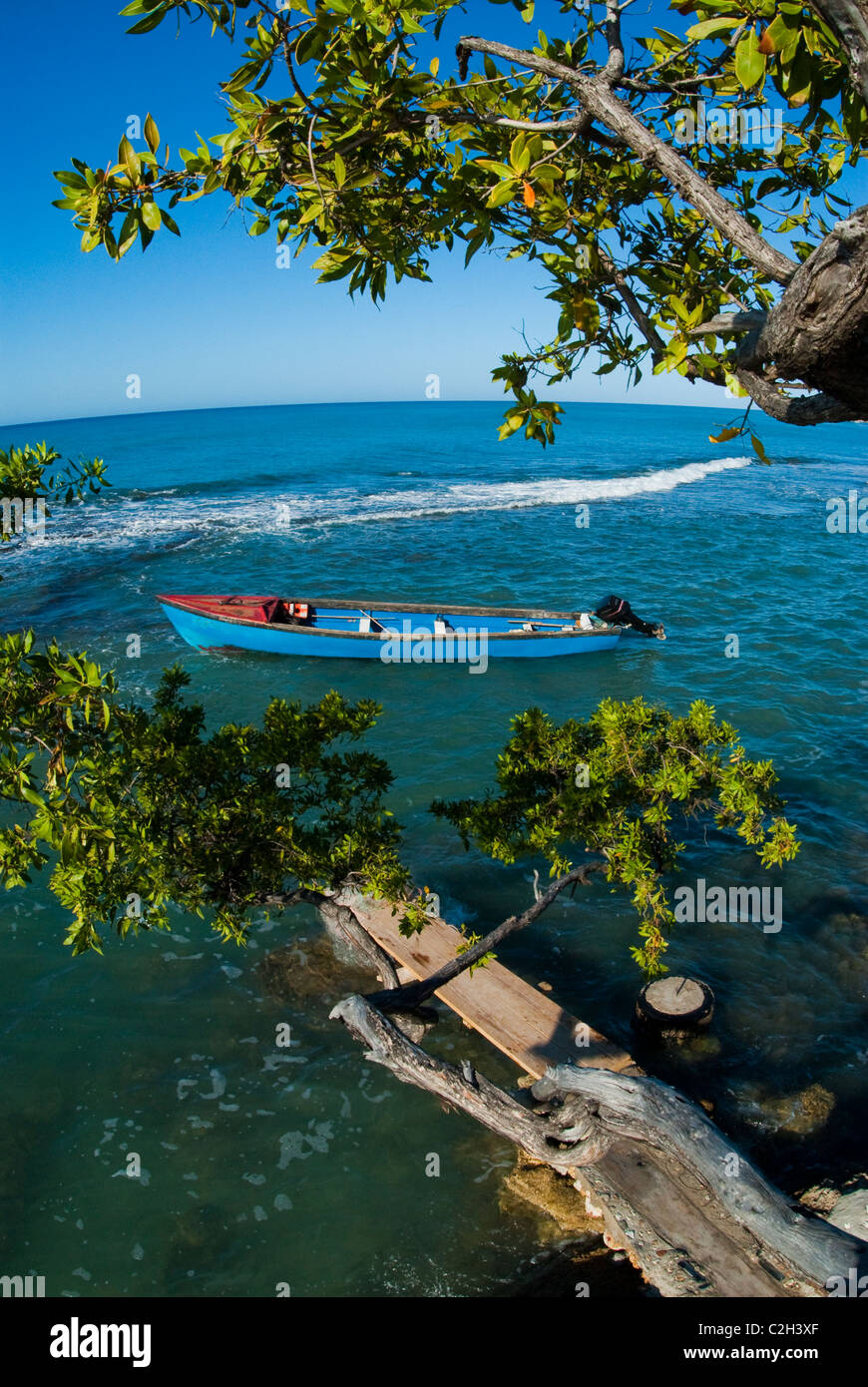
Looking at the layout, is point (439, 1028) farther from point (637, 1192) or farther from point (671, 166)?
point (671, 166)

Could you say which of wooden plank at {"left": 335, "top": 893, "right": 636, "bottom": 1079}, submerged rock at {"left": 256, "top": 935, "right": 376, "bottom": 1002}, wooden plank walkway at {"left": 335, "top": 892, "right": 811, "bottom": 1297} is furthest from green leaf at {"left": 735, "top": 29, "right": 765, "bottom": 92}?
submerged rock at {"left": 256, "top": 935, "right": 376, "bottom": 1002}

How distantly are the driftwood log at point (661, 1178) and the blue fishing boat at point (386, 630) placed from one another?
17.9m

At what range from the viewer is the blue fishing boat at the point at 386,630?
25.7 m

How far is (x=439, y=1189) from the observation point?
34.2 ft

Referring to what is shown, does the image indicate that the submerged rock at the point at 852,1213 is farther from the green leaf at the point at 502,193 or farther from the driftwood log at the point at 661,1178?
the green leaf at the point at 502,193

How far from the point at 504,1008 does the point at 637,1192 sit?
11.0 ft

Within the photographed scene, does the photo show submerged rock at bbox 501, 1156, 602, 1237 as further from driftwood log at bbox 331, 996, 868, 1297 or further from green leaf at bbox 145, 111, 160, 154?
green leaf at bbox 145, 111, 160, 154

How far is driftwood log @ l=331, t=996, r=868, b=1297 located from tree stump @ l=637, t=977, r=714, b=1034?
9.79ft

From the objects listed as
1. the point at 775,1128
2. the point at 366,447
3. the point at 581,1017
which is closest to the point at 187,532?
the point at 581,1017

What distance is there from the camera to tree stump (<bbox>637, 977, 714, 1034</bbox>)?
475 inches

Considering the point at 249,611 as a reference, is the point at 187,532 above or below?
above

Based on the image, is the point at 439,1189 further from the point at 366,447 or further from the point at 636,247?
the point at 366,447

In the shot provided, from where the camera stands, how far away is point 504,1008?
11930 millimetres
